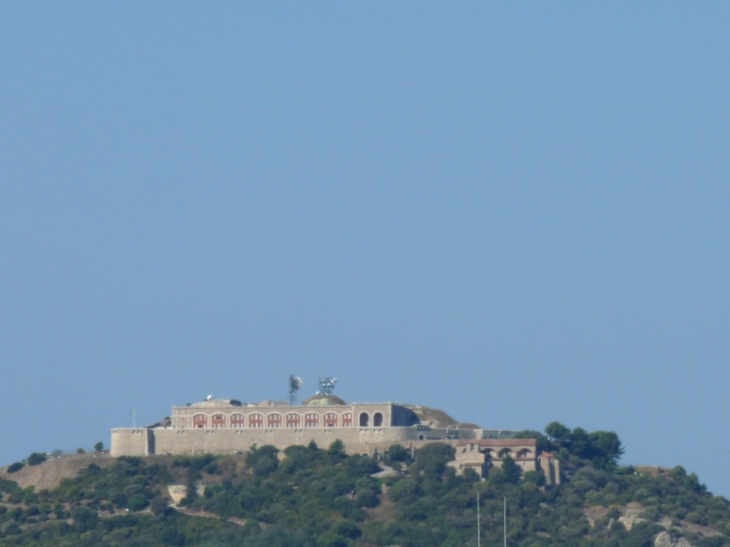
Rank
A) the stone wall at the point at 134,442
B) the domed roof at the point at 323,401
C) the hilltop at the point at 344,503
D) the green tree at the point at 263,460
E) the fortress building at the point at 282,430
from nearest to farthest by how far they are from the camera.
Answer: the hilltop at the point at 344,503
the green tree at the point at 263,460
the fortress building at the point at 282,430
the stone wall at the point at 134,442
the domed roof at the point at 323,401

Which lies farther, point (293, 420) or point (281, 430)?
point (293, 420)

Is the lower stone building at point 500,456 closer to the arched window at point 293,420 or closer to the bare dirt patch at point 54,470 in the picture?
the arched window at point 293,420

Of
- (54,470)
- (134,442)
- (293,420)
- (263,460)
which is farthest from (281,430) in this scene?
(54,470)

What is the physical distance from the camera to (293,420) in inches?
5468

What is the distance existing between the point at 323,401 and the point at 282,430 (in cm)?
528

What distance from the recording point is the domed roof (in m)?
141

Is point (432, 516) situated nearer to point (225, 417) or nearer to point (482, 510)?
point (482, 510)

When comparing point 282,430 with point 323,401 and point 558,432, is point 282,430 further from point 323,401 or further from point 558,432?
point 558,432

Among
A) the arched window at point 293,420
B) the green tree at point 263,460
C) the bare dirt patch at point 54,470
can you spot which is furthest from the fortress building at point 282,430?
the bare dirt patch at point 54,470

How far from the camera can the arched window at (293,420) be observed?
138625mm

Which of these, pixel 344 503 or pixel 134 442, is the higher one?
pixel 134 442

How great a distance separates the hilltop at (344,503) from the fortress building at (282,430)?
1695mm

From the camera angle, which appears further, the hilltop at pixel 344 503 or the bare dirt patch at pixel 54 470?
the bare dirt patch at pixel 54 470

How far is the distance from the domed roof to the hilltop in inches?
241
